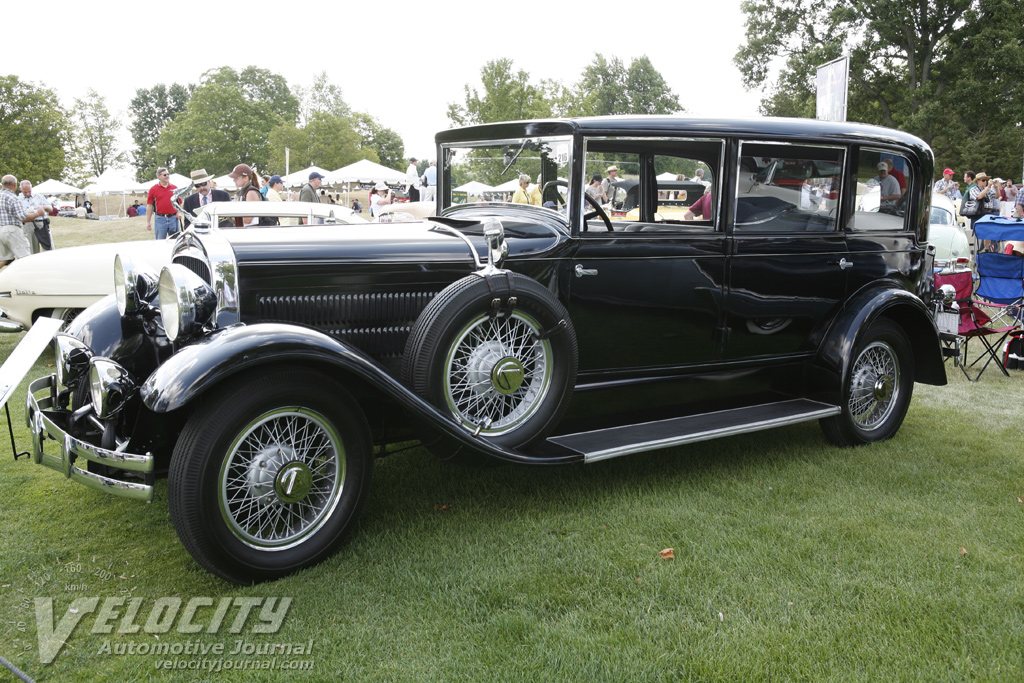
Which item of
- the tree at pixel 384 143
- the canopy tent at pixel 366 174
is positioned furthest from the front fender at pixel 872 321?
the tree at pixel 384 143

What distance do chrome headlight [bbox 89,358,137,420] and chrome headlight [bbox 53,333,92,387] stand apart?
550 mm

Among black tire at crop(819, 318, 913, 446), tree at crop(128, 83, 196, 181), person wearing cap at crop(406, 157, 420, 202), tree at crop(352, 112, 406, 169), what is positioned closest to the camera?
black tire at crop(819, 318, 913, 446)

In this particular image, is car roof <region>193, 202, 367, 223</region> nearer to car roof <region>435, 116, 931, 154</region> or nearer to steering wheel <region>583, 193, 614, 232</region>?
car roof <region>435, 116, 931, 154</region>

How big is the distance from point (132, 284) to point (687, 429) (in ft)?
9.74

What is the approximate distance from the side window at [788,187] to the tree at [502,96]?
77.3 ft

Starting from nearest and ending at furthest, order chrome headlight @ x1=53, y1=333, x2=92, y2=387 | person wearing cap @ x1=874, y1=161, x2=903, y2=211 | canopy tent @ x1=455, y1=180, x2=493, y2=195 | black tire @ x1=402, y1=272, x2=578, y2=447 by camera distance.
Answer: black tire @ x1=402, y1=272, x2=578, y2=447
chrome headlight @ x1=53, y1=333, x2=92, y2=387
canopy tent @ x1=455, y1=180, x2=493, y2=195
person wearing cap @ x1=874, y1=161, x2=903, y2=211

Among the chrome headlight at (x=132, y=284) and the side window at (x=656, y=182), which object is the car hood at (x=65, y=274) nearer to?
the chrome headlight at (x=132, y=284)

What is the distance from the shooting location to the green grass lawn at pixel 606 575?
2.59 metres

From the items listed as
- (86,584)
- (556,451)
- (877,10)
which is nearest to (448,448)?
(556,451)

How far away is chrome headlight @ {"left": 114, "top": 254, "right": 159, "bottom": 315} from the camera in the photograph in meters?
3.56

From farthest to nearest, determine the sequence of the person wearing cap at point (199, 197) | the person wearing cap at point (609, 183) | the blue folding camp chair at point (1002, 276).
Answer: the person wearing cap at point (199, 197) → the blue folding camp chair at point (1002, 276) → the person wearing cap at point (609, 183)

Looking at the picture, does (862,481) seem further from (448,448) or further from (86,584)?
(86,584)

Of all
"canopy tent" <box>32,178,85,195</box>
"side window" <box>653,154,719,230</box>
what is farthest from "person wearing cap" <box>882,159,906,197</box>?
"canopy tent" <box>32,178,85,195</box>

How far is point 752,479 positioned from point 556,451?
1396 mm
